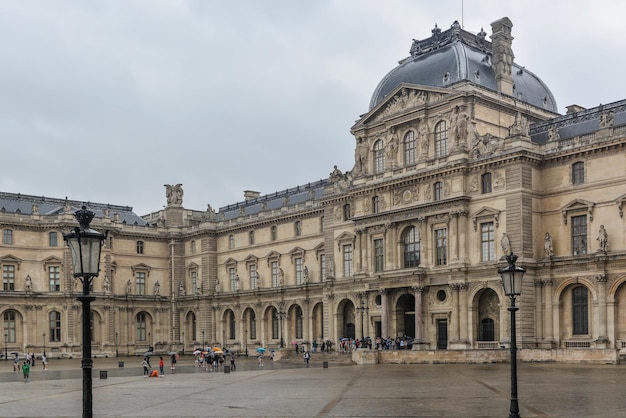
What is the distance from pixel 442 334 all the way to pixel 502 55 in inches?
959

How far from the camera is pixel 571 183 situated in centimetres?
6294

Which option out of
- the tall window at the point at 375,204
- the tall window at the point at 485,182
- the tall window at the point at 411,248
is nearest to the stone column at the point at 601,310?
the tall window at the point at 485,182

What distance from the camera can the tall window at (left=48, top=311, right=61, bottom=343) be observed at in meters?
95.9

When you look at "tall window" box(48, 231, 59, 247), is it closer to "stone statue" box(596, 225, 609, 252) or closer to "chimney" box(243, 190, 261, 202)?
"chimney" box(243, 190, 261, 202)

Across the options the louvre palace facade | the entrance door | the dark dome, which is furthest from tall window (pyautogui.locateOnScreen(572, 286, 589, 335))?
the dark dome

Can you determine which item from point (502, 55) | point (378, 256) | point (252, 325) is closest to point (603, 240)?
point (502, 55)

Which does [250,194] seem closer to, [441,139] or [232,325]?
[232,325]

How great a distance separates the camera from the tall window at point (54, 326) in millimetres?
95938

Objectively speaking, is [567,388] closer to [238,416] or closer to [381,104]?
[238,416]

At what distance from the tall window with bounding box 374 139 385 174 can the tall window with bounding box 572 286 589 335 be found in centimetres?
2130

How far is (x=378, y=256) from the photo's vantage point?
75.1 m

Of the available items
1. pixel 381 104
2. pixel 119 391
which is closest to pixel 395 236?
pixel 381 104

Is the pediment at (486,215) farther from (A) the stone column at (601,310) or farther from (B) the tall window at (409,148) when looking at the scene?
(A) the stone column at (601,310)

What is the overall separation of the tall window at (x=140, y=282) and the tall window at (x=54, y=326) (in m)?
10.8
